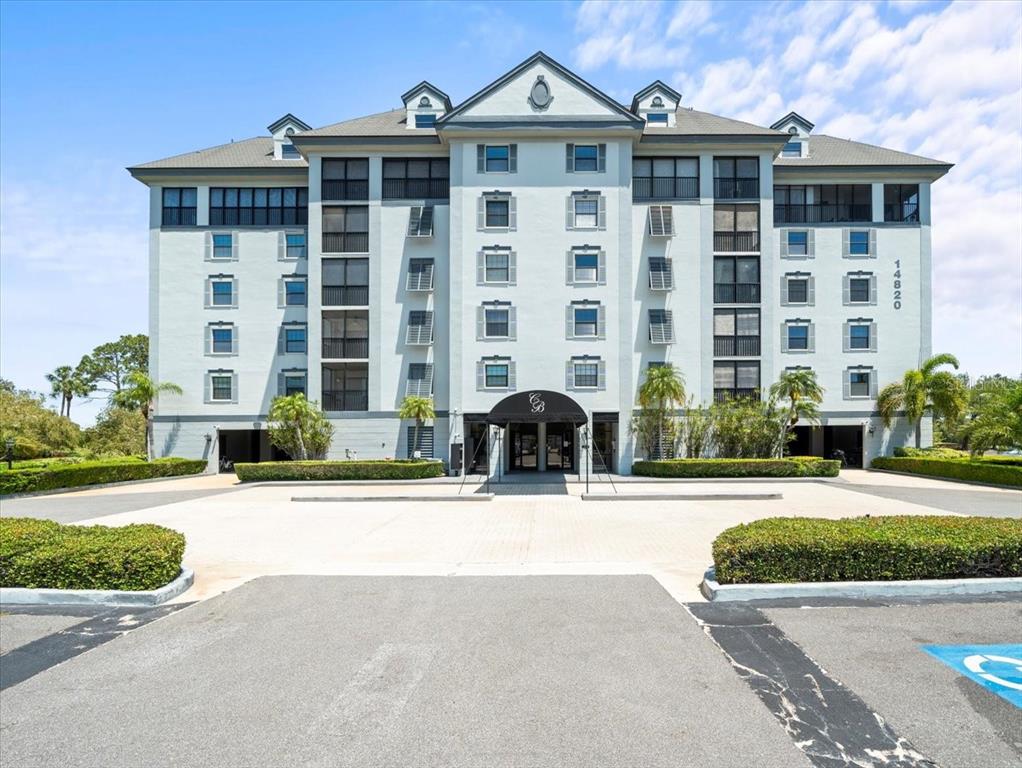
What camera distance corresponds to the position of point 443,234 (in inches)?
1276

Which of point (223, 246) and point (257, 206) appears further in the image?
point (257, 206)

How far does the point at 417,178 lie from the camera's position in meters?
32.7

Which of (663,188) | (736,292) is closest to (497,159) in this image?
(663,188)

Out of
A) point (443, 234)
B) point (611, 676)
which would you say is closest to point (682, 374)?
point (443, 234)

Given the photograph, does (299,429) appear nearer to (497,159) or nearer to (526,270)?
(526,270)

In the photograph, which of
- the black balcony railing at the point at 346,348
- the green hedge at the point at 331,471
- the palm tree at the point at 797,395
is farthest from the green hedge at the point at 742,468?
the black balcony railing at the point at 346,348

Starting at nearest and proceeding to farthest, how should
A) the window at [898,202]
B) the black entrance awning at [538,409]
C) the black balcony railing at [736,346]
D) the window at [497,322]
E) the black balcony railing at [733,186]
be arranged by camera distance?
the black entrance awning at [538,409] < the window at [497,322] < the black balcony railing at [736,346] < the black balcony railing at [733,186] < the window at [898,202]

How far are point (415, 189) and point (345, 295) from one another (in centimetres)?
700

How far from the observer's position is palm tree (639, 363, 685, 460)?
29.5 meters

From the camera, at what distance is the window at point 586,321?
1223 inches

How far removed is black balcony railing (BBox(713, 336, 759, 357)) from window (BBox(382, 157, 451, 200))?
16908 millimetres

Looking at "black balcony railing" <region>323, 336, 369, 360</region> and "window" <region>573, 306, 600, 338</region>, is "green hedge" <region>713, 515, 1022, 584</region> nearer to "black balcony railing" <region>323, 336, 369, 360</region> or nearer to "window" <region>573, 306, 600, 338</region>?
"window" <region>573, 306, 600, 338</region>

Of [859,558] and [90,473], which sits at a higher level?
[859,558]

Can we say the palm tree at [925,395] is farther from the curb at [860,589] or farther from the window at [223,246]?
the window at [223,246]
